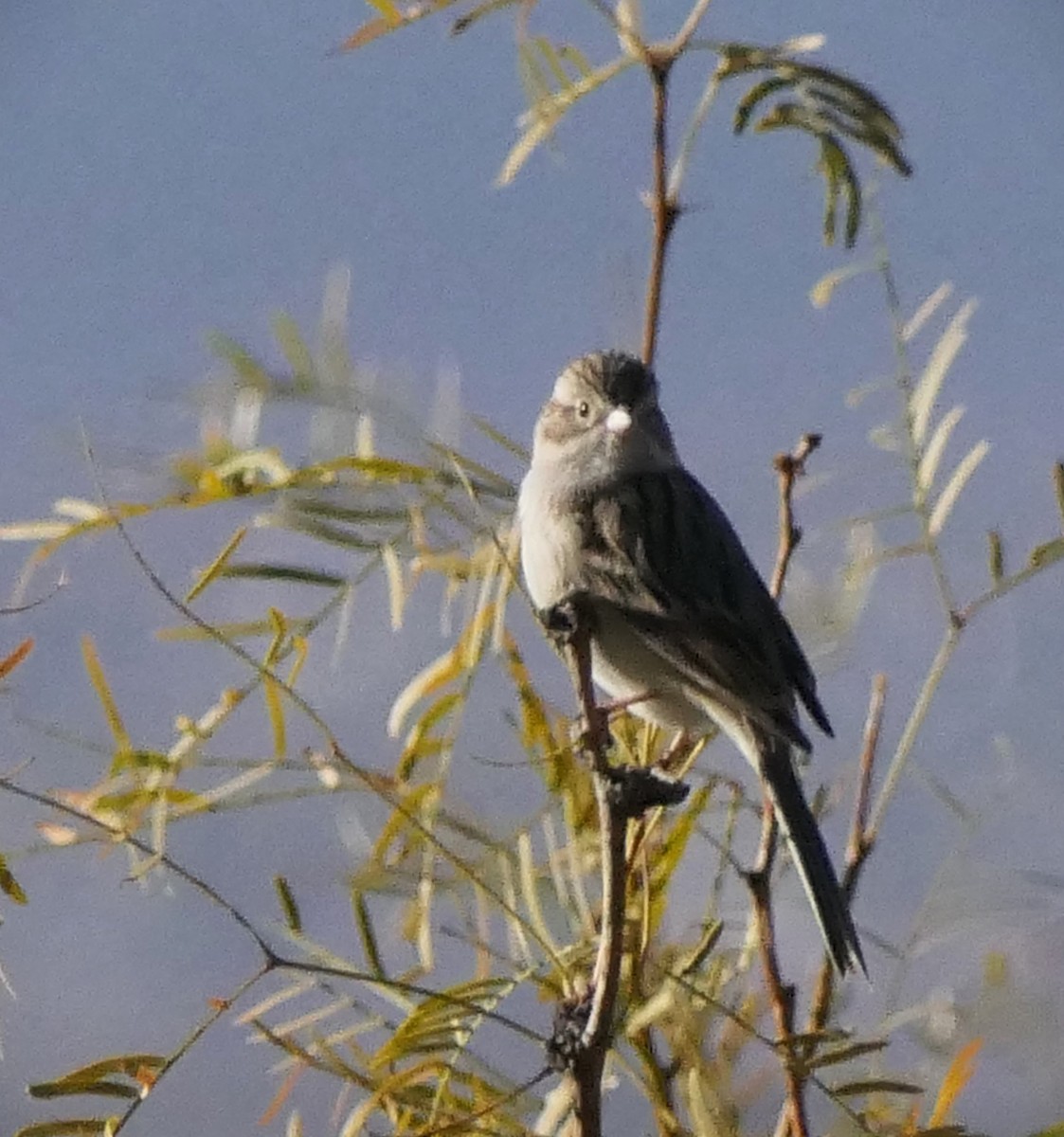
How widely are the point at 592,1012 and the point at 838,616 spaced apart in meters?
0.41

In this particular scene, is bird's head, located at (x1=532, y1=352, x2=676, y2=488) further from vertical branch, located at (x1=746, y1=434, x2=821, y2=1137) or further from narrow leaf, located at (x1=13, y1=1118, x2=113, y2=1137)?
narrow leaf, located at (x1=13, y1=1118, x2=113, y2=1137)

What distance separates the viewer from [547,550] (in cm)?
136

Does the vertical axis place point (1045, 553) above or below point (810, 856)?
above

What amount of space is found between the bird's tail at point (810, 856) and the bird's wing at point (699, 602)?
0.02 m

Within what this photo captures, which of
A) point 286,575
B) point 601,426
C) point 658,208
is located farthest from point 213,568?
point 601,426

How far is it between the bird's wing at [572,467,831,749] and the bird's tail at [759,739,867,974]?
25 millimetres

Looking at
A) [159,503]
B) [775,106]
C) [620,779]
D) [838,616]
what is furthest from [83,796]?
[775,106]

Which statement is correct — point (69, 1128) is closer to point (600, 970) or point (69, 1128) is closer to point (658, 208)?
point (600, 970)

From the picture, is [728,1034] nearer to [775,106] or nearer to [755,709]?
[755,709]

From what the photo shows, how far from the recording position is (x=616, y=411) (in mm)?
1421

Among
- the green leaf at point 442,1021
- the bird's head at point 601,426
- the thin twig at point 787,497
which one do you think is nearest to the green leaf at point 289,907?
the green leaf at point 442,1021

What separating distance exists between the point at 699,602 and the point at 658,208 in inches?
17.7

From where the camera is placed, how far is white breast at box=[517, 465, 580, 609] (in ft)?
4.37

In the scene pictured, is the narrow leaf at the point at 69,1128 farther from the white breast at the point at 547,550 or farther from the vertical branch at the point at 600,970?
the white breast at the point at 547,550
